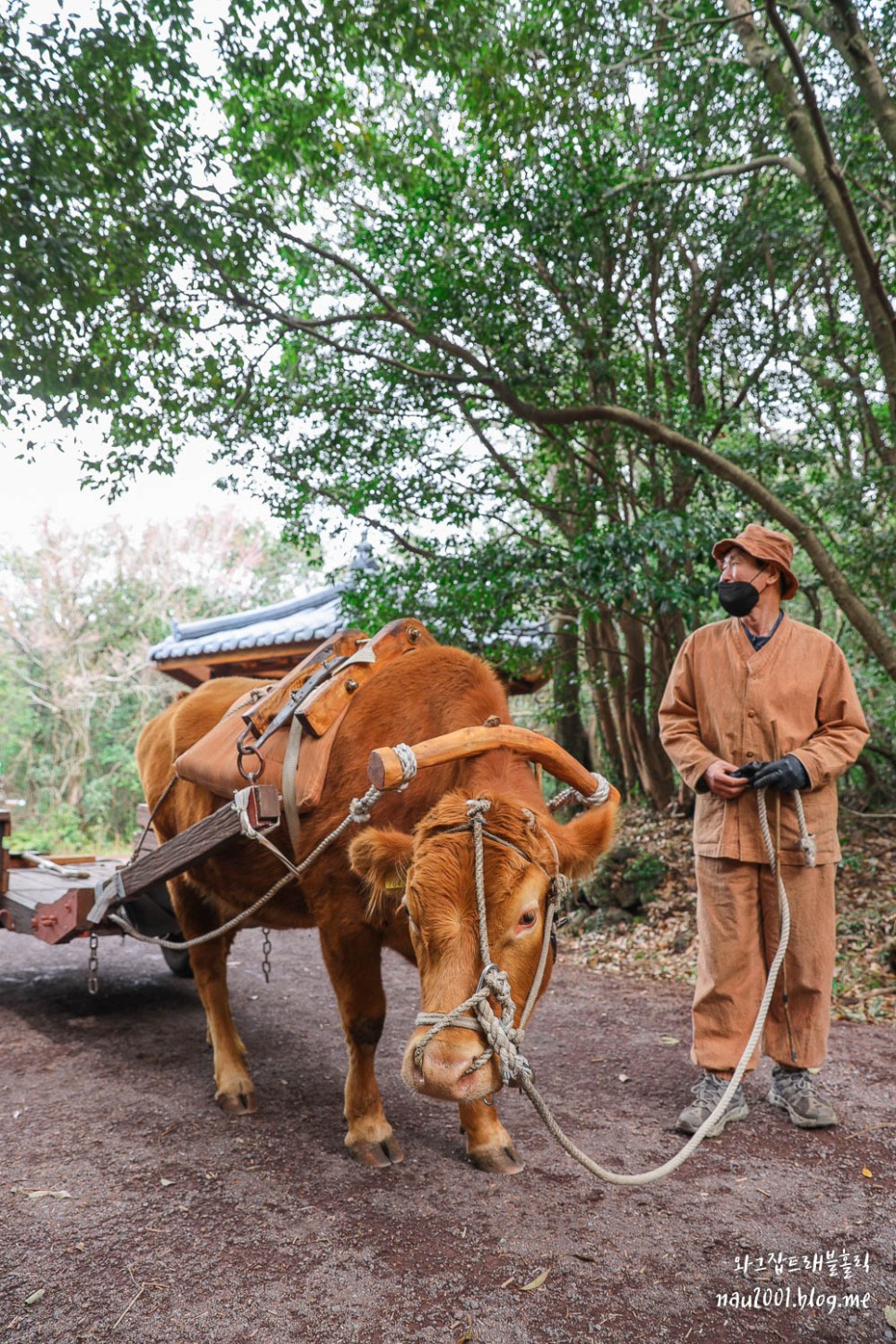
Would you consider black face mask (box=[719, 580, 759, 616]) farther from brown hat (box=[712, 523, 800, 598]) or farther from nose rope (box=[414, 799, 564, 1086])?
nose rope (box=[414, 799, 564, 1086])

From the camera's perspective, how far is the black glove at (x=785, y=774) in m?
3.25

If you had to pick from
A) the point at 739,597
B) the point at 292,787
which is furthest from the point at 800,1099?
the point at 292,787

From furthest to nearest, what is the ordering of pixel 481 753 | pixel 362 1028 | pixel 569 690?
pixel 569 690 < pixel 362 1028 < pixel 481 753

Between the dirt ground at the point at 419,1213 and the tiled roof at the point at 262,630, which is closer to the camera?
the dirt ground at the point at 419,1213

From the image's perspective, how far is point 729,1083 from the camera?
9.61 ft

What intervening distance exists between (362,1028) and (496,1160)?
0.63 metres

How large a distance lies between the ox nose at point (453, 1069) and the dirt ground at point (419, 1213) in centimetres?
68

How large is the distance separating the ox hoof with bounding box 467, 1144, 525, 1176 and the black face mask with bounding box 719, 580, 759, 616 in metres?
2.20

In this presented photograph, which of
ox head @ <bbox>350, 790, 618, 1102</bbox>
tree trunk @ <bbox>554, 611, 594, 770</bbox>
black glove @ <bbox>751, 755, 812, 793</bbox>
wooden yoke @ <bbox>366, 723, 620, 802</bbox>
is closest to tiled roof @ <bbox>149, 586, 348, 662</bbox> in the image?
tree trunk @ <bbox>554, 611, 594, 770</bbox>

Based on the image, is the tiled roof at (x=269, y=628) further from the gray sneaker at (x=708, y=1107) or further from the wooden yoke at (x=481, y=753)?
the wooden yoke at (x=481, y=753)

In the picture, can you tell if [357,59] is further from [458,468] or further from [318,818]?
[318,818]

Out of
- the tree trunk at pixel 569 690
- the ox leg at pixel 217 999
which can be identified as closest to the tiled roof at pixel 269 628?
the tree trunk at pixel 569 690

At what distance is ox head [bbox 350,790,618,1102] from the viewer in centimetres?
198

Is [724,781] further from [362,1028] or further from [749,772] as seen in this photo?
[362,1028]
